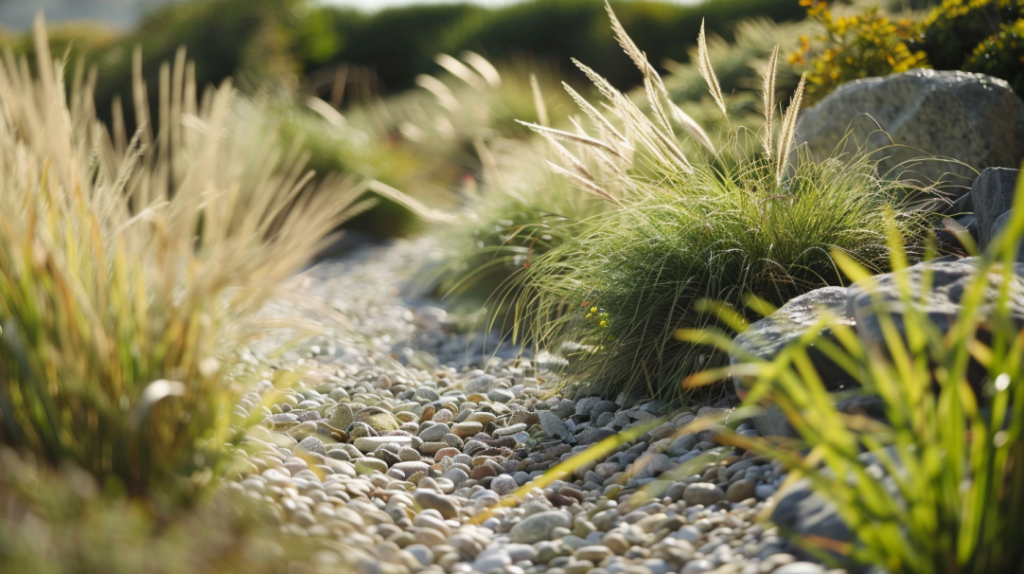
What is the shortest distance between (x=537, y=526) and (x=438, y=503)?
0.30 metres

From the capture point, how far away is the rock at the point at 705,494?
1.98 meters

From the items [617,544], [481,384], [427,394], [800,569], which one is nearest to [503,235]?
[481,384]

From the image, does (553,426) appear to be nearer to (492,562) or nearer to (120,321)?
(492,562)

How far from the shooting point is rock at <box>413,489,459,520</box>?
6.86 feet

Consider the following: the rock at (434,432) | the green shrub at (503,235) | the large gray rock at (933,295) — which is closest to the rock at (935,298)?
the large gray rock at (933,295)

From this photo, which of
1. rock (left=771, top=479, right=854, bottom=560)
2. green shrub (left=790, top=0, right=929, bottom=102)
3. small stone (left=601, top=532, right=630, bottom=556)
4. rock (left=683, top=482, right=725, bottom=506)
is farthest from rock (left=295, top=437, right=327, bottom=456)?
green shrub (left=790, top=0, right=929, bottom=102)

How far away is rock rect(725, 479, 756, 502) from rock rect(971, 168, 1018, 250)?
1246 millimetres

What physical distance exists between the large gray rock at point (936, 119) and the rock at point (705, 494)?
5.81 feet

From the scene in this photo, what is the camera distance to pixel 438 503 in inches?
82.6

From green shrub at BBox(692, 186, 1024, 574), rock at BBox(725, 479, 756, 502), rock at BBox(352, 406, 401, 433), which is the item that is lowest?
rock at BBox(352, 406, 401, 433)

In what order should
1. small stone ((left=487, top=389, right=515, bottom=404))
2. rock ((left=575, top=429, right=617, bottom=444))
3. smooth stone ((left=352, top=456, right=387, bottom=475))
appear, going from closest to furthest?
smooth stone ((left=352, top=456, right=387, bottom=475)) < rock ((left=575, top=429, right=617, bottom=444)) < small stone ((left=487, top=389, right=515, bottom=404))

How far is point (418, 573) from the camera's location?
1728 millimetres

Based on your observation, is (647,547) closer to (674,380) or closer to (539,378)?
(674,380)

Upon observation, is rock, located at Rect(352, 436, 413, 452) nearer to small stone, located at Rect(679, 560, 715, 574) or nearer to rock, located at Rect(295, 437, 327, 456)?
rock, located at Rect(295, 437, 327, 456)
